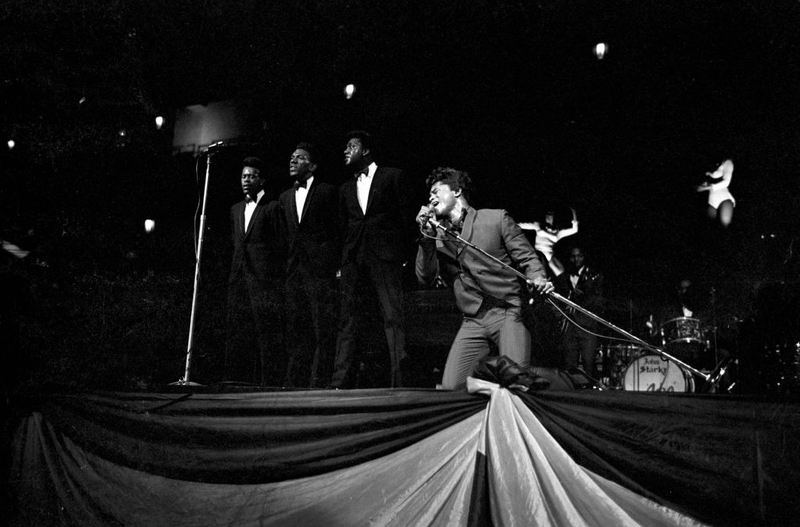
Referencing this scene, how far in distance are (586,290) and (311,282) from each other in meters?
2.70

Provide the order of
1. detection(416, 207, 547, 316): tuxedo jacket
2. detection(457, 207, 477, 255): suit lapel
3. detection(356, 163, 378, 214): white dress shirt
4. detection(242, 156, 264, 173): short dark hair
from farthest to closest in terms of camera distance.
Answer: detection(242, 156, 264, 173): short dark hair < detection(356, 163, 378, 214): white dress shirt < detection(457, 207, 477, 255): suit lapel < detection(416, 207, 547, 316): tuxedo jacket

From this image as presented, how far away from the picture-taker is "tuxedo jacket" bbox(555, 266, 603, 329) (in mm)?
Answer: 6609

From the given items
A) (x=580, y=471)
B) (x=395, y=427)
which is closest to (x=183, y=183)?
(x=395, y=427)

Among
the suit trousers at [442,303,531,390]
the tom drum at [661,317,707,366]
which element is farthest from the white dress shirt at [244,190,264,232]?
the tom drum at [661,317,707,366]

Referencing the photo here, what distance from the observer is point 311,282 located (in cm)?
558

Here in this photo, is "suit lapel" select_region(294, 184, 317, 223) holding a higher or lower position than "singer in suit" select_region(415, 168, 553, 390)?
higher

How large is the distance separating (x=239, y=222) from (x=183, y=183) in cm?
89


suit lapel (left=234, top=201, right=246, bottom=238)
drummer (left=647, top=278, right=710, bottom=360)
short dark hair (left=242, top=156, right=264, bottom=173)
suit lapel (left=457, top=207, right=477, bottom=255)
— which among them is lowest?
drummer (left=647, top=278, right=710, bottom=360)

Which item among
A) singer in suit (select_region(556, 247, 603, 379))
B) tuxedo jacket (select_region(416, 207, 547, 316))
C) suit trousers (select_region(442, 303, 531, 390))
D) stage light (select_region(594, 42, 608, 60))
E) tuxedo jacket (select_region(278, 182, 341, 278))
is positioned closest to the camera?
suit trousers (select_region(442, 303, 531, 390))

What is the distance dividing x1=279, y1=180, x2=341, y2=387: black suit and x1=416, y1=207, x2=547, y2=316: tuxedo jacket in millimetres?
1346

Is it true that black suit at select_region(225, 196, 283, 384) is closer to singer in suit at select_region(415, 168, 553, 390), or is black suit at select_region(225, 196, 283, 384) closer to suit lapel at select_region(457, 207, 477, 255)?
singer in suit at select_region(415, 168, 553, 390)

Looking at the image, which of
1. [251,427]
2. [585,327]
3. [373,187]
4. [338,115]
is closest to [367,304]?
[373,187]

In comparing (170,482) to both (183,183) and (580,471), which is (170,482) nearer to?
(580,471)

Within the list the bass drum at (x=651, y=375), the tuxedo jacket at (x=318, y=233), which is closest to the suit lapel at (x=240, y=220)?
the tuxedo jacket at (x=318, y=233)
